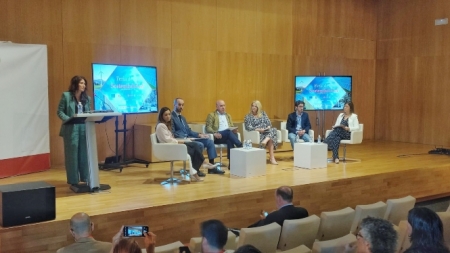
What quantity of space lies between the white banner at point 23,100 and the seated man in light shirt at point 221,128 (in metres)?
2.53

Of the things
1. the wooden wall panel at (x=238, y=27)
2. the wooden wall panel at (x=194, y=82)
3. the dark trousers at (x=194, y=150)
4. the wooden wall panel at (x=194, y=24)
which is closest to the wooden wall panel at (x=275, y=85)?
the wooden wall panel at (x=238, y=27)

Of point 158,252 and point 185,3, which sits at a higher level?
point 185,3

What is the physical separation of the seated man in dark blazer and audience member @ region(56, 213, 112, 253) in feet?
4.51

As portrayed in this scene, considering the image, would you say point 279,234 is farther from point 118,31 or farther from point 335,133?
point 118,31

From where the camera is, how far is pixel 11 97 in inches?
259

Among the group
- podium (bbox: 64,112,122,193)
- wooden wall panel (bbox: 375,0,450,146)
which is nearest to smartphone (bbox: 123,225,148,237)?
podium (bbox: 64,112,122,193)

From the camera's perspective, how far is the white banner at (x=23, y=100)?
6.52 m

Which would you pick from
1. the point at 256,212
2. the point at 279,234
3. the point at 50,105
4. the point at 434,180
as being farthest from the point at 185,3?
the point at 279,234

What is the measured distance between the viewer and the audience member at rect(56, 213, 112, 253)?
3391 mm

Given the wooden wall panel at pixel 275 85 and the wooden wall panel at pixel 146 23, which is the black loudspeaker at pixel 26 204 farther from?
the wooden wall panel at pixel 275 85

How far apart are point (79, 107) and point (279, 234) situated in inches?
118

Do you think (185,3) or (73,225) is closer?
(73,225)

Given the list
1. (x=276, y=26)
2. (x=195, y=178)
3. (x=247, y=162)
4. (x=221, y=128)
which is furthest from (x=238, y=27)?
(x=195, y=178)

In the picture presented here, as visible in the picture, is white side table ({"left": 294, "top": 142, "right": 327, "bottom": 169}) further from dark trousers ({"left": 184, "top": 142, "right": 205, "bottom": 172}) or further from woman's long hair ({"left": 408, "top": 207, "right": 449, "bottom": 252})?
woman's long hair ({"left": 408, "top": 207, "right": 449, "bottom": 252})
